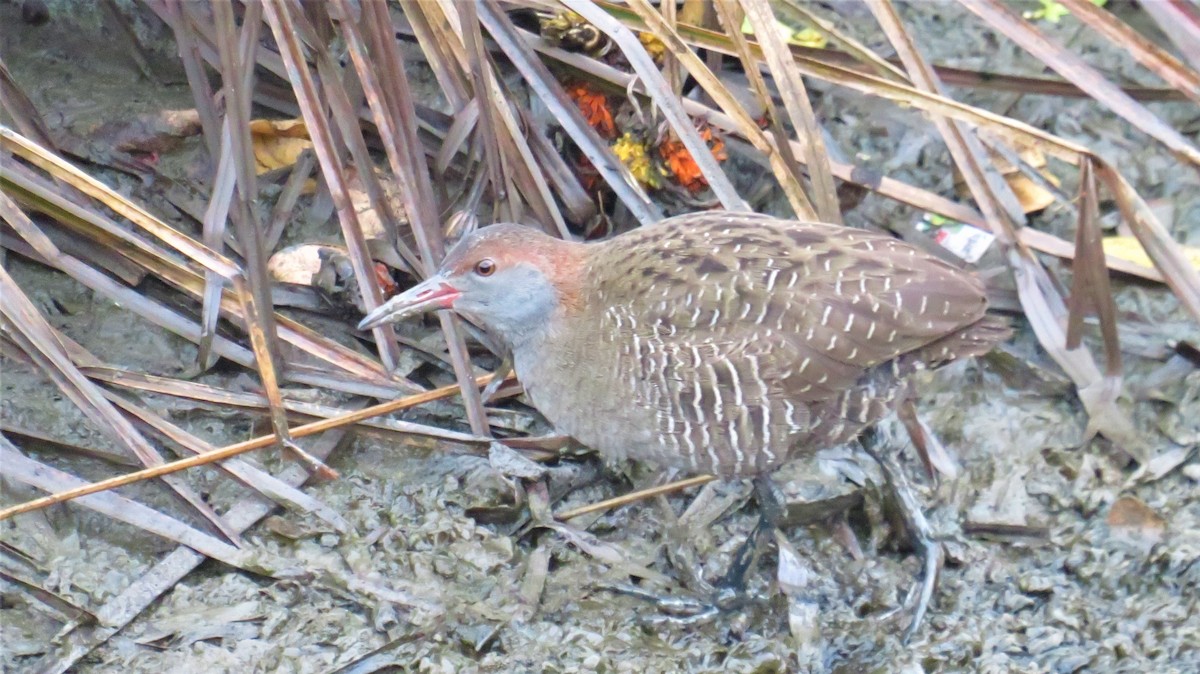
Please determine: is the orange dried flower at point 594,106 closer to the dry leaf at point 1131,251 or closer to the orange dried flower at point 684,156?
the orange dried flower at point 684,156

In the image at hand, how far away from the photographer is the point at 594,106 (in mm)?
4043

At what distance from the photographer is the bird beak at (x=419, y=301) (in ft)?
10.9

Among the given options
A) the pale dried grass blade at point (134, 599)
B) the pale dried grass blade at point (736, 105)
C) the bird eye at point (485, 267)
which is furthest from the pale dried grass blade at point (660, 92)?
the pale dried grass blade at point (134, 599)

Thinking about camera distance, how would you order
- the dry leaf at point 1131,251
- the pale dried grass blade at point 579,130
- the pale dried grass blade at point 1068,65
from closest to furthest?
the pale dried grass blade at point 1068,65, the pale dried grass blade at point 579,130, the dry leaf at point 1131,251

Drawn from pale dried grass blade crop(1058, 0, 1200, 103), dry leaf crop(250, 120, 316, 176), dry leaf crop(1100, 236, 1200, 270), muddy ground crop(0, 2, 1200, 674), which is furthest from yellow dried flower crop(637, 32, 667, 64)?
dry leaf crop(1100, 236, 1200, 270)

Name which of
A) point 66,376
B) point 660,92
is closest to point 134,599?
point 66,376

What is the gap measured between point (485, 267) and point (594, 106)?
96cm

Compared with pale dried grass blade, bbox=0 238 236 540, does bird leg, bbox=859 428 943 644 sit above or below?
below

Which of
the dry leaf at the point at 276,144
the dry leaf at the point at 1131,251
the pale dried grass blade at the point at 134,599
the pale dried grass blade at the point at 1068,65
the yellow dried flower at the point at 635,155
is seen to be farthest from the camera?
the dry leaf at the point at 1131,251

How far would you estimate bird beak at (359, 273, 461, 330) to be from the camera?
10.9 ft

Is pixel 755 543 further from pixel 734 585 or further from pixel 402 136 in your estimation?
pixel 402 136

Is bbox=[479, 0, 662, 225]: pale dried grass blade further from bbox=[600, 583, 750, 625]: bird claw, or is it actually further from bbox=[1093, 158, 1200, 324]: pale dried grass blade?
bbox=[1093, 158, 1200, 324]: pale dried grass blade

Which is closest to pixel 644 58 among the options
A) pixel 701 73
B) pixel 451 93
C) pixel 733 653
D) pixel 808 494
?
pixel 701 73

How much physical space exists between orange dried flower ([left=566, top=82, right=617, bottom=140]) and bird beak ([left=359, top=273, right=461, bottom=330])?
954mm
